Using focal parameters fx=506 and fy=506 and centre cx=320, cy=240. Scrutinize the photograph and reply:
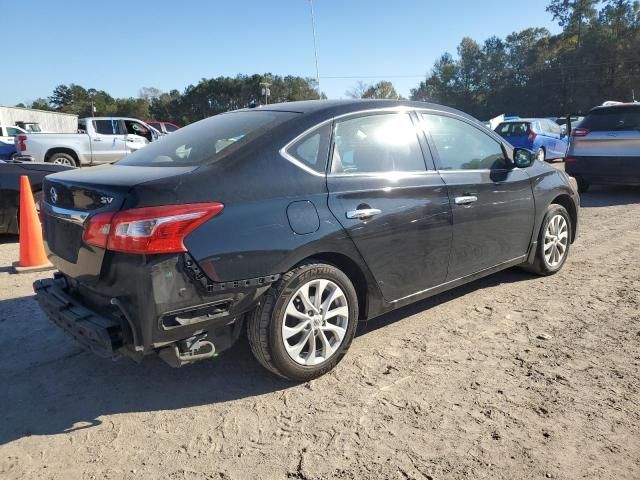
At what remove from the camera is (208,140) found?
3.25 meters

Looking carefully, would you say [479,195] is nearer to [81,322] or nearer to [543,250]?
[543,250]

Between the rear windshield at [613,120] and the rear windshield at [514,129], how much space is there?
598 cm

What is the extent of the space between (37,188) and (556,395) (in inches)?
255

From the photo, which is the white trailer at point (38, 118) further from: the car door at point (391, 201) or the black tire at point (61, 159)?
the car door at point (391, 201)

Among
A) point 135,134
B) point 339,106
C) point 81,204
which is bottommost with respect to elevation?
point 81,204

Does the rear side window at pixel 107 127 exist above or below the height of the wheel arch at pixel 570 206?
above

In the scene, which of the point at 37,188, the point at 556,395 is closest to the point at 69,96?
the point at 37,188

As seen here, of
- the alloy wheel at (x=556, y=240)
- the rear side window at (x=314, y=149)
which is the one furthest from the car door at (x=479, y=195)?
the rear side window at (x=314, y=149)

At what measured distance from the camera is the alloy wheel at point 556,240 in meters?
4.82

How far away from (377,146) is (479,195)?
1.03 m

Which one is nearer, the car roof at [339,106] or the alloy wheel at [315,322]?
the alloy wheel at [315,322]

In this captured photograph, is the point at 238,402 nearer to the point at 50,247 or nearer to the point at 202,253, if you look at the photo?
the point at 202,253

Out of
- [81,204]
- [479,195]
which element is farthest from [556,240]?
[81,204]

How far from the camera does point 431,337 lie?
12.0ft
